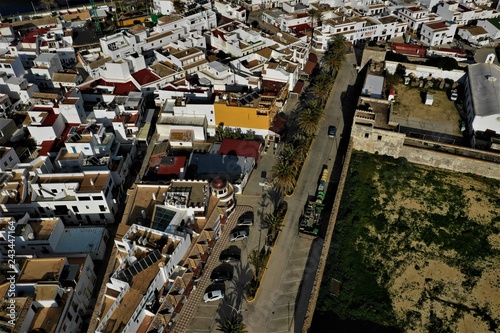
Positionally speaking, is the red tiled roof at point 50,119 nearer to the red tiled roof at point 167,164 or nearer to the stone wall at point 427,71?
the red tiled roof at point 167,164

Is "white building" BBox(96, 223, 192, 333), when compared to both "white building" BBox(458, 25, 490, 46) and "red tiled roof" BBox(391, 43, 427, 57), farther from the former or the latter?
"white building" BBox(458, 25, 490, 46)

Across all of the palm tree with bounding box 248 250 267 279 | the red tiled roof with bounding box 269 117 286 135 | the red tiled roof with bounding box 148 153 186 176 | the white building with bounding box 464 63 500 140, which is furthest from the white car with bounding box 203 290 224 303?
the white building with bounding box 464 63 500 140

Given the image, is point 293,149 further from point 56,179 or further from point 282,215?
point 56,179

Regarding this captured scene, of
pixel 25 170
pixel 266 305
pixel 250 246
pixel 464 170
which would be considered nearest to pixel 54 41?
pixel 25 170

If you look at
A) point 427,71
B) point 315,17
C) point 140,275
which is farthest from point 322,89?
point 140,275

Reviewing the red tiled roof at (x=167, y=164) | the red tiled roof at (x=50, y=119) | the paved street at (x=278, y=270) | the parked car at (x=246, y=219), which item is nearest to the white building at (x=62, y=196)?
the red tiled roof at (x=167, y=164)

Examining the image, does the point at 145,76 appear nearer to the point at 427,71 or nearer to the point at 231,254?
the point at 231,254
